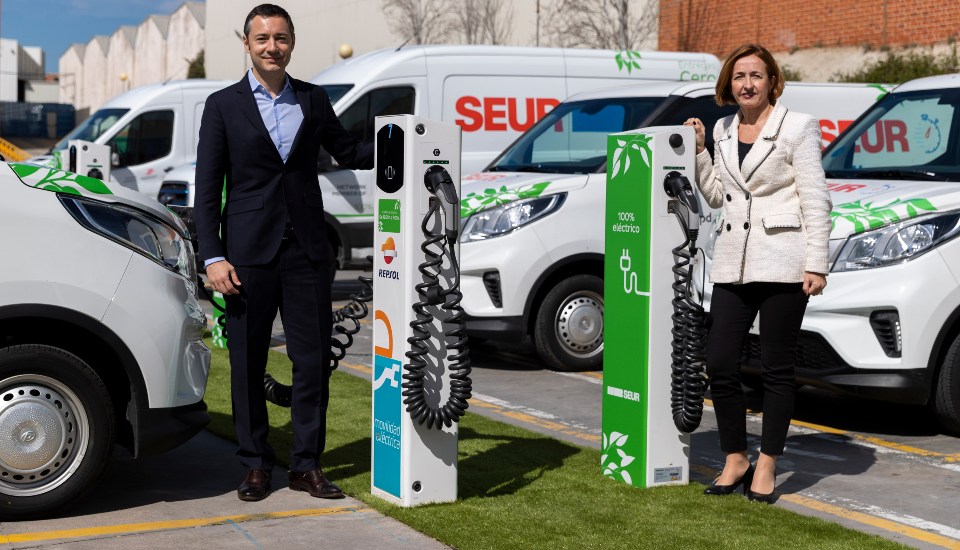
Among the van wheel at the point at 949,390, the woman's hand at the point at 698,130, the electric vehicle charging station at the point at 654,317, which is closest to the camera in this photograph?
the electric vehicle charging station at the point at 654,317

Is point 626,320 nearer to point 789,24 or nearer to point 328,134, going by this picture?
point 328,134

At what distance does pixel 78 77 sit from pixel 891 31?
302 feet

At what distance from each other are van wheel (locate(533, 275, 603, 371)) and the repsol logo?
3.99m

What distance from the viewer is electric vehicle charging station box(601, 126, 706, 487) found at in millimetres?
5492

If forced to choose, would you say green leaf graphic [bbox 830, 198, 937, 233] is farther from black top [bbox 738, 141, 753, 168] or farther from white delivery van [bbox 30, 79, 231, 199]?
white delivery van [bbox 30, 79, 231, 199]

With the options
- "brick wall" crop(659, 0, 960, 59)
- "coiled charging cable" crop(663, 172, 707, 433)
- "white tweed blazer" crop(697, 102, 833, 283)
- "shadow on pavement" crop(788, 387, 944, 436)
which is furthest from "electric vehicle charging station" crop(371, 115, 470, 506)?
"brick wall" crop(659, 0, 960, 59)

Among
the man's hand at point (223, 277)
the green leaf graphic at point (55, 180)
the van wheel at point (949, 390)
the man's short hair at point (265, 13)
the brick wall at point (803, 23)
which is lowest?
the van wheel at point (949, 390)

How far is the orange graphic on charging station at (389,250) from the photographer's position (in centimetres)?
527

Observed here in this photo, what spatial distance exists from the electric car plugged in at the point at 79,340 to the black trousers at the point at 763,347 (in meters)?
2.20

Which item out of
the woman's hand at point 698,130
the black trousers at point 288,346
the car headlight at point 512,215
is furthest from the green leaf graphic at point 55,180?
the car headlight at point 512,215

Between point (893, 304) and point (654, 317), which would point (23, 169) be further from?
point (893, 304)

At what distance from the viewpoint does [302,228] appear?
534 centimetres

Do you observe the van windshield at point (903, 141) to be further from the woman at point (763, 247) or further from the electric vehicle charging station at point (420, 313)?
the electric vehicle charging station at point (420, 313)

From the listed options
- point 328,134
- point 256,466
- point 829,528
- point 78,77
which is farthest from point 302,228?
point 78,77
